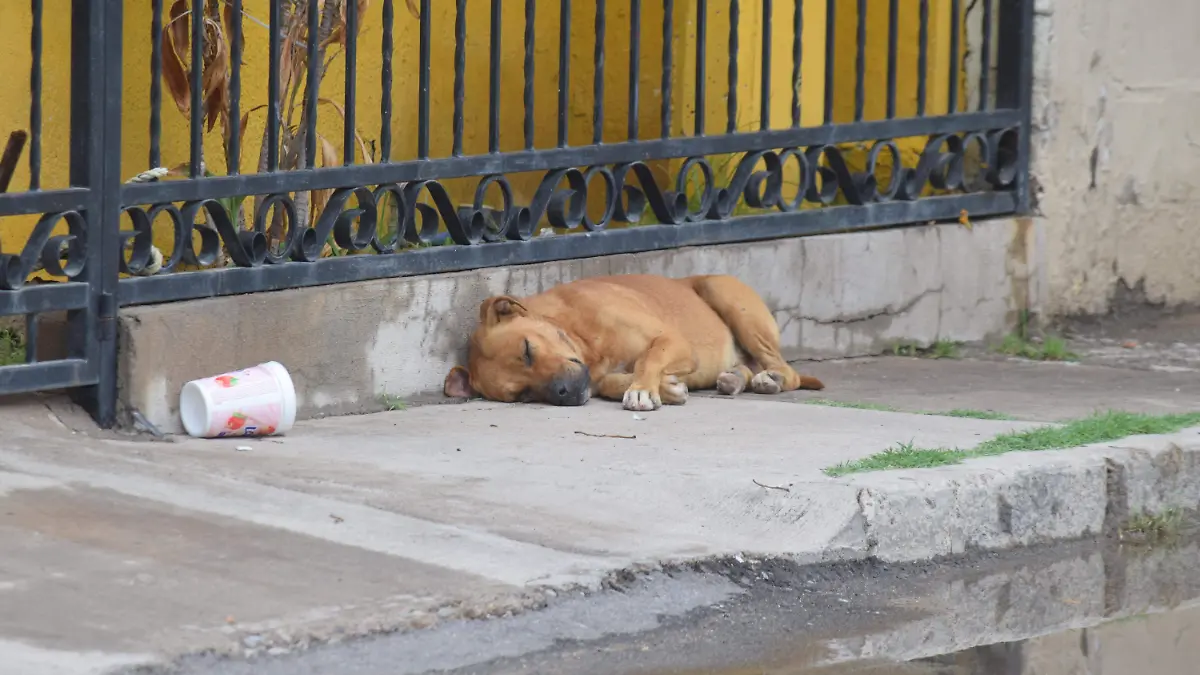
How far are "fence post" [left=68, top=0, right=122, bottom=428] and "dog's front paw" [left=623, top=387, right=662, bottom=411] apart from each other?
1.76 metres

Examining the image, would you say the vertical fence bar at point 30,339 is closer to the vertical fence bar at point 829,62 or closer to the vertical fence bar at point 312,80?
the vertical fence bar at point 312,80

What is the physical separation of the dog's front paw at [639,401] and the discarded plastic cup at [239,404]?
1.26 m

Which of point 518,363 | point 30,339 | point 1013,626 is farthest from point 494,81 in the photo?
point 1013,626

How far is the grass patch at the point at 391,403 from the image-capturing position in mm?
6355

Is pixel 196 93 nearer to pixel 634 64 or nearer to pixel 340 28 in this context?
pixel 340 28

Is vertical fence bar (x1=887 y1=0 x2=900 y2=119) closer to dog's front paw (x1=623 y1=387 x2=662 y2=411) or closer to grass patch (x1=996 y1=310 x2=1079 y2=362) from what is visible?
grass patch (x1=996 y1=310 x2=1079 y2=362)

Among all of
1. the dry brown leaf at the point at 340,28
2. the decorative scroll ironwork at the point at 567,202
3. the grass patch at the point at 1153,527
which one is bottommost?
the grass patch at the point at 1153,527

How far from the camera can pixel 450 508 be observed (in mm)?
4738

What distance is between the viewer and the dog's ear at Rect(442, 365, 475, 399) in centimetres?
655

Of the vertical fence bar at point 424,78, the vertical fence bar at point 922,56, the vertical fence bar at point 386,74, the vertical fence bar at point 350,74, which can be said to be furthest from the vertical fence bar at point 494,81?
the vertical fence bar at point 922,56

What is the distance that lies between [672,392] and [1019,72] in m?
2.80

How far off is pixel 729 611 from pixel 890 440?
161 cm

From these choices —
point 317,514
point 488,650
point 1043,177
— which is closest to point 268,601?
point 488,650

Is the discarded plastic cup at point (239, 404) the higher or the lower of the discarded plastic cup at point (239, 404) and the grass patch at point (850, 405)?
the higher
